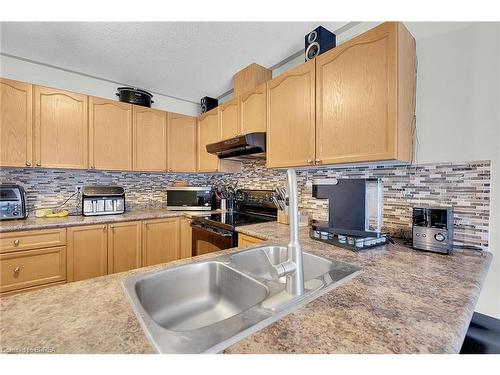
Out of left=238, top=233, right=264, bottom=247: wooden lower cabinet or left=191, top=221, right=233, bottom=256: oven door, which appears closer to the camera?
left=238, top=233, right=264, bottom=247: wooden lower cabinet

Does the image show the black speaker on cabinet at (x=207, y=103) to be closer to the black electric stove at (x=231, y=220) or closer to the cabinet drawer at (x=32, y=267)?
the black electric stove at (x=231, y=220)

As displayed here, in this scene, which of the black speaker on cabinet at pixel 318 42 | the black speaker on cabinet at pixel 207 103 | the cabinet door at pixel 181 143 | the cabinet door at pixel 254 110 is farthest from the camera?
the black speaker on cabinet at pixel 207 103

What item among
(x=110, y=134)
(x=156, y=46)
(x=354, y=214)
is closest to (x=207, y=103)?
(x=156, y=46)

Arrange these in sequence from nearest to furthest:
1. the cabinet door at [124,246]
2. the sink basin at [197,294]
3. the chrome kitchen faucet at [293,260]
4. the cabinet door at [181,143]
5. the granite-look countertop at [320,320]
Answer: the granite-look countertop at [320,320]
the chrome kitchen faucet at [293,260]
the sink basin at [197,294]
the cabinet door at [124,246]
the cabinet door at [181,143]

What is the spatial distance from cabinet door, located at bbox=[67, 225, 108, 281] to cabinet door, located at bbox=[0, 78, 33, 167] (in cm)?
78

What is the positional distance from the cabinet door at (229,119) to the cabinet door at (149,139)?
0.77 meters

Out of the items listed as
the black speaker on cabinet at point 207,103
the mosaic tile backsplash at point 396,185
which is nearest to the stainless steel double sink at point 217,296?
the mosaic tile backsplash at point 396,185

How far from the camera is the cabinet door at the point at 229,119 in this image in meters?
2.29

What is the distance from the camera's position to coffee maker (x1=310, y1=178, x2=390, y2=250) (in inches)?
49.8

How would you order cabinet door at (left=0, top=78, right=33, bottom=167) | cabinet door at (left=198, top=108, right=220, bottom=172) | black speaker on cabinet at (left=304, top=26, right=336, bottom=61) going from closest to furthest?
black speaker on cabinet at (left=304, top=26, right=336, bottom=61)
cabinet door at (left=0, top=78, right=33, bottom=167)
cabinet door at (left=198, top=108, right=220, bottom=172)

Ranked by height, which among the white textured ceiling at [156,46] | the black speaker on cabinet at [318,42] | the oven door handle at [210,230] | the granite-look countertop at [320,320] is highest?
the white textured ceiling at [156,46]

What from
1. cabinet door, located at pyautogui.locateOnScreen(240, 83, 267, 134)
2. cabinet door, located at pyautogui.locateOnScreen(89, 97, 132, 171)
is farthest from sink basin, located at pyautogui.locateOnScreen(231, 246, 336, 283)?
cabinet door, located at pyautogui.locateOnScreen(89, 97, 132, 171)

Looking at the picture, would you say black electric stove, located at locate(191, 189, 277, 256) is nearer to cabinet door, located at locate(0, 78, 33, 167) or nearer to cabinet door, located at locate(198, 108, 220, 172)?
cabinet door, located at locate(198, 108, 220, 172)

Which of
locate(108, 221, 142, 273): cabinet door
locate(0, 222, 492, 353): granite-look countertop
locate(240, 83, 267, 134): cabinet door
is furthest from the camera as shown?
locate(108, 221, 142, 273): cabinet door
